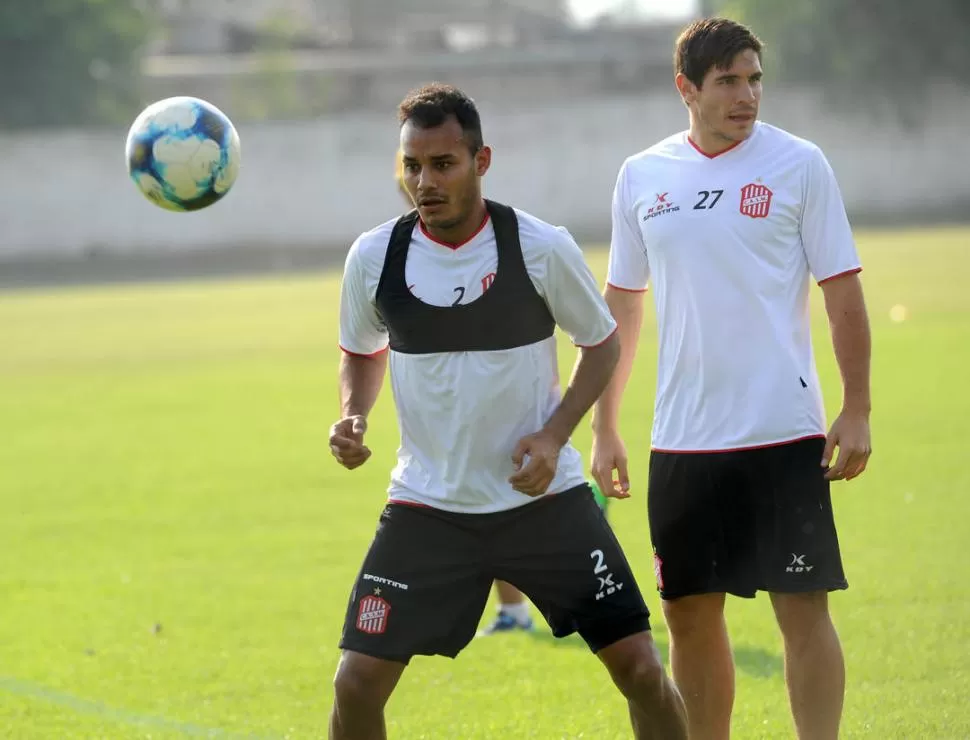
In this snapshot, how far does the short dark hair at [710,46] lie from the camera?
4.98m

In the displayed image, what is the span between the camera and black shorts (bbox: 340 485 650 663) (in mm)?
4641

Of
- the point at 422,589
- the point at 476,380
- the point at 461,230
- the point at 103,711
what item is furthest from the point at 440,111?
the point at 103,711

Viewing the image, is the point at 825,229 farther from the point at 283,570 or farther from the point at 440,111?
the point at 283,570

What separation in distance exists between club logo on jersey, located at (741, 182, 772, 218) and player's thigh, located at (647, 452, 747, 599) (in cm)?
79

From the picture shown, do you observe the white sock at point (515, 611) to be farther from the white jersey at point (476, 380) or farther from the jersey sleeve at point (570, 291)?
the jersey sleeve at point (570, 291)

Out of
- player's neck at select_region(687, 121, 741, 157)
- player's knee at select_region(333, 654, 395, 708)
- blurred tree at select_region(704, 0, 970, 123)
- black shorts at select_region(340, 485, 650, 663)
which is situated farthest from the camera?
blurred tree at select_region(704, 0, 970, 123)

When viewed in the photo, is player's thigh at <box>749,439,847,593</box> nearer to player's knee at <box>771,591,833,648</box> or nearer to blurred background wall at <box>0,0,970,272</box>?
player's knee at <box>771,591,833,648</box>

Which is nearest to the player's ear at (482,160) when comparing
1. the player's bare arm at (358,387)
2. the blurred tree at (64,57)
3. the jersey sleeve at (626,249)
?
the jersey sleeve at (626,249)

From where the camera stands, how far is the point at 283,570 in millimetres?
9164

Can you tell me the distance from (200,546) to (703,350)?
18.6ft

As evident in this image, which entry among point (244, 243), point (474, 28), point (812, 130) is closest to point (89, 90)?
point (244, 243)

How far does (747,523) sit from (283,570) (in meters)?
4.74

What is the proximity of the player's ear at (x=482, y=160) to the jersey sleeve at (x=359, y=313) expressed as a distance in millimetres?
445

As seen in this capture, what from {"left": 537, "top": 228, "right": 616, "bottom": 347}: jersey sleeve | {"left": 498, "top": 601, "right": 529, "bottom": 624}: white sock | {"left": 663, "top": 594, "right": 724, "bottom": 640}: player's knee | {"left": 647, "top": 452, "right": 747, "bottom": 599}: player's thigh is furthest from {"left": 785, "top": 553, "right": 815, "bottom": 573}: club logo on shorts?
{"left": 498, "top": 601, "right": 529, "bottom": 624}: white sock
